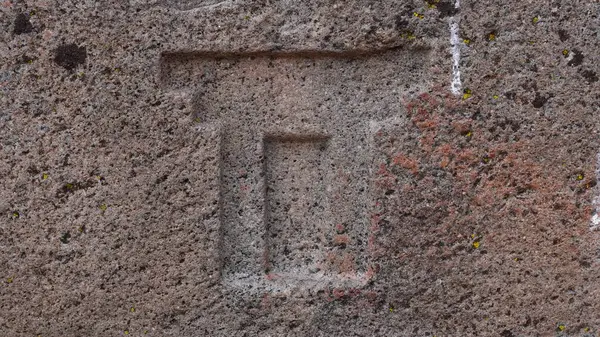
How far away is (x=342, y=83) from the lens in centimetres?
107

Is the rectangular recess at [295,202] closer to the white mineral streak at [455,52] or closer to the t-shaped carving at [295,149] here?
the t-shaped carving at [295,149]

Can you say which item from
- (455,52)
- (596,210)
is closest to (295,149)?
(455,52)

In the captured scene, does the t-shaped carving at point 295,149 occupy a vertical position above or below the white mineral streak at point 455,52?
below

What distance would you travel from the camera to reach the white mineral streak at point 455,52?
1023 mm

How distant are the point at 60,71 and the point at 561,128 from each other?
87 centimetres

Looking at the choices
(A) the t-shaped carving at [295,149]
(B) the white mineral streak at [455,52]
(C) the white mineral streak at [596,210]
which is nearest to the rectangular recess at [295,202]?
(A) the t-shaped carving at [295,149]

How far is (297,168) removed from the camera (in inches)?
42.9

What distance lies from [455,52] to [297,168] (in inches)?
13.4

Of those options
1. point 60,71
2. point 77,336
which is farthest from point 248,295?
point 60,71

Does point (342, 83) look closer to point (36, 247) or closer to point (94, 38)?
point (94, 38)

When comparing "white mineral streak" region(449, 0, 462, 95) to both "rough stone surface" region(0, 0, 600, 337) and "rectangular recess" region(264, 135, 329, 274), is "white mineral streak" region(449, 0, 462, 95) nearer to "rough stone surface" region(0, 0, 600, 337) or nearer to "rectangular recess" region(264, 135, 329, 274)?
"rough stone surface" region(0, 0, 600, 337)

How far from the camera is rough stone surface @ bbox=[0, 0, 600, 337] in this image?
1.03 m

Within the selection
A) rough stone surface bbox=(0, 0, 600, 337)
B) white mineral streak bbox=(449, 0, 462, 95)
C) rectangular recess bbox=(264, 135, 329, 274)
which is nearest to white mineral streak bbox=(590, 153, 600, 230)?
rough stone surface bbox=(0, 0, 600, 337)

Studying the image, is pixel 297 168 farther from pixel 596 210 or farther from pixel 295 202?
pixel 596 210
